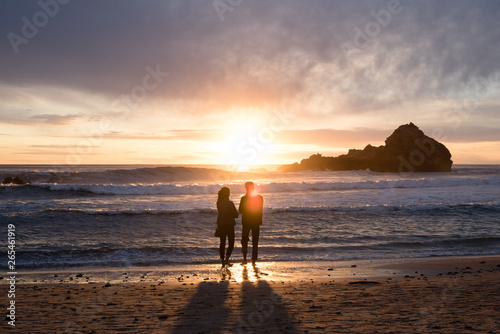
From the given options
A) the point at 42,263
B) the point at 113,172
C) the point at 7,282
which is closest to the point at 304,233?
the point at 42,263

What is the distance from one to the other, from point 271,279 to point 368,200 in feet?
54.3

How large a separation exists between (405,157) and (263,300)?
6075 centimetres

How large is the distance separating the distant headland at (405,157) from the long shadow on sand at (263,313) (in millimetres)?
57814

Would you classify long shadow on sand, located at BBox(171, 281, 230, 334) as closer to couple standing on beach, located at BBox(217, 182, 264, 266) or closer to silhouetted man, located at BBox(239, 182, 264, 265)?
couple standing on beach, located at BBox(217, 182, 264, 266)

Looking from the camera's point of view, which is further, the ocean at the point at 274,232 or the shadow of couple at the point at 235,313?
the ocean at the point at 274,232

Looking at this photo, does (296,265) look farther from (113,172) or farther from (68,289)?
(113,172)

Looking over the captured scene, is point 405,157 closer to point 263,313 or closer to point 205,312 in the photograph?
point 263,313

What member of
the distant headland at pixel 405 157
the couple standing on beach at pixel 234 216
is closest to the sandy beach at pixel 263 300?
the couple standing on beach at pixel 234 216

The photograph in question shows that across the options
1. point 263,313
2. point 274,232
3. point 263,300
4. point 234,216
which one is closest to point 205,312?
point 263,313

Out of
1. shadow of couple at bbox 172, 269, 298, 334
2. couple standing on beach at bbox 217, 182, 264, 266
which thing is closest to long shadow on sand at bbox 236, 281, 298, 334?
shadow of couple at bbox 172, 269, 298, 334

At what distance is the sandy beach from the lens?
502 centimetres

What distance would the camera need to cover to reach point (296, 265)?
9859 millimetres

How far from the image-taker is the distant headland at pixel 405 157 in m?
60.4

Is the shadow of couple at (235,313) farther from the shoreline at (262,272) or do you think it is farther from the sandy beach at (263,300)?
the shoreline at (262,272)
